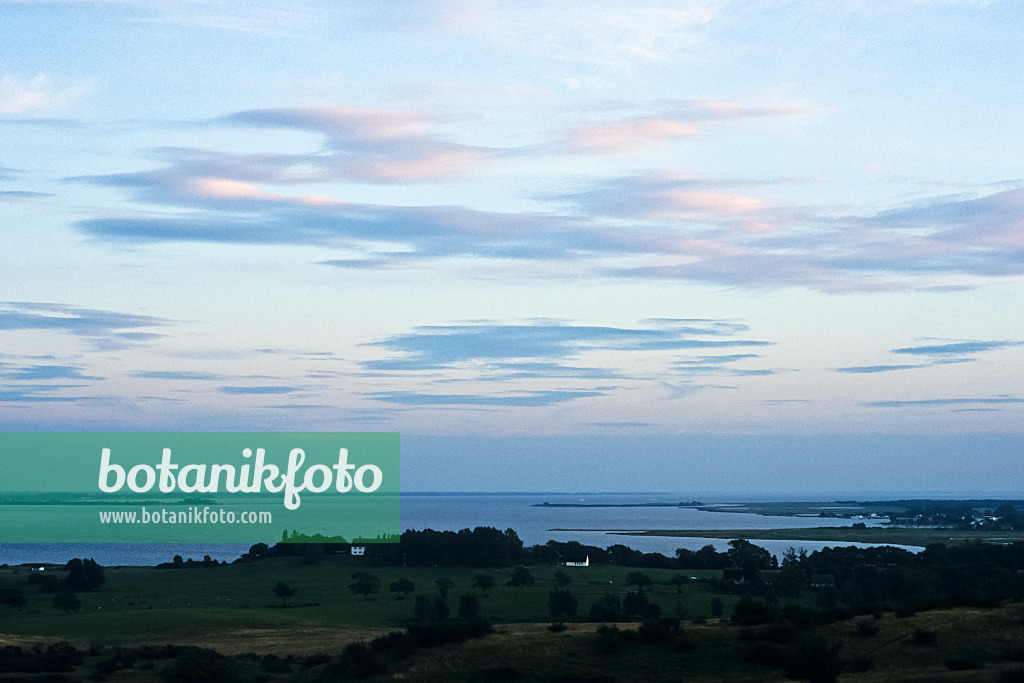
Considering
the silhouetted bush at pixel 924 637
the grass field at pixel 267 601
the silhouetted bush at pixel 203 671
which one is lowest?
the grass field at pixel 267 601

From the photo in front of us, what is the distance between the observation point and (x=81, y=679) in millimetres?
35844

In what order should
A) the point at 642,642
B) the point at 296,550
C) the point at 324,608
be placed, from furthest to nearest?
the point at 296,550
the point at 324,608
the point at 642,642

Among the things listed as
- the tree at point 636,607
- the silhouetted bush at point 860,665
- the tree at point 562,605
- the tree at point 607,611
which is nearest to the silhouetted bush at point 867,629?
the silhouetted bush at point 860,665

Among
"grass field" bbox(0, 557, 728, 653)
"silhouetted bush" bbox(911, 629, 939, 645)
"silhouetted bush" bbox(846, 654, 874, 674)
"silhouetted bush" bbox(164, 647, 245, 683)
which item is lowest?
"grass field" bbox(0, 557, 728, 653)

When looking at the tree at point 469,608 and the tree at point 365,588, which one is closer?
the tree at point 469,608

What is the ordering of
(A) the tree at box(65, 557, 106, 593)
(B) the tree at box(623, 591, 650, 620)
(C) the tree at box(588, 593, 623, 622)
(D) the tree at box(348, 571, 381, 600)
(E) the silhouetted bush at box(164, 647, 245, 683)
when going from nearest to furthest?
(E) the silhouetted bush at box(164, 647, 245, 683) < (C) the tree at box(588, 593, 623, 622) < (B) the tree at box(623, 591, 650, 620) < (D) the tree at box(348, 571, 381, 600) < (A) the tree at box(65, 557, 106, 593)

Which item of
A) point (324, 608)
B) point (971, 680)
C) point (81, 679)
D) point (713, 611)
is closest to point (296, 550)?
point (324, 608)

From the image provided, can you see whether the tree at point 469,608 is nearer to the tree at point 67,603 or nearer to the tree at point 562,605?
the tree at point 562,605

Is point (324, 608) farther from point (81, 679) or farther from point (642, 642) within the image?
point (642, 642)

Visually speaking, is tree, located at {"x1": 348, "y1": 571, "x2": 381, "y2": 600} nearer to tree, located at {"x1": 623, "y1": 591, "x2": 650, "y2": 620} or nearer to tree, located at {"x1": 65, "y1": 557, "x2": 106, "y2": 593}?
tree, located at {"x1": 65, "y1": 557, "x2": 106, "y2": 593}

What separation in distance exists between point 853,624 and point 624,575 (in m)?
76.6

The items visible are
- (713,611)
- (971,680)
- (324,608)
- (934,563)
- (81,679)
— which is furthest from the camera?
(934,563)

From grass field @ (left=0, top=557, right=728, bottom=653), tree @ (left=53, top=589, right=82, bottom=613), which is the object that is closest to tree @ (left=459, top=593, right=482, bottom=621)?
grass field @ (left=0, top=557, right=728, bottom=653)

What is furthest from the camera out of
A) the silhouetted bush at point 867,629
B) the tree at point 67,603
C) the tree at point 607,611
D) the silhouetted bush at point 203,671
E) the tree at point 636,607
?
the tree at point 67,603
